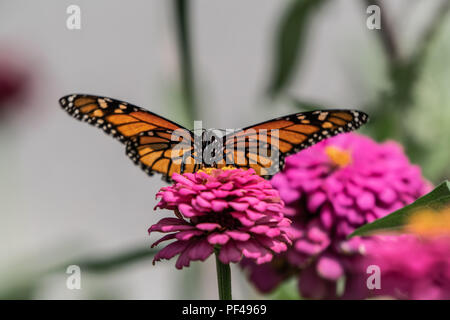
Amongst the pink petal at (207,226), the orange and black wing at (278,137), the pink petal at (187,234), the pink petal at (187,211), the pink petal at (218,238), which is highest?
the orange and black wing at (278,137)

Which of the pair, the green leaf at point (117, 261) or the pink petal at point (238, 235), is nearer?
the pink petal at point (238, 235)

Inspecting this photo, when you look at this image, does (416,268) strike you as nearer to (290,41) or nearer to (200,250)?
(200,250)

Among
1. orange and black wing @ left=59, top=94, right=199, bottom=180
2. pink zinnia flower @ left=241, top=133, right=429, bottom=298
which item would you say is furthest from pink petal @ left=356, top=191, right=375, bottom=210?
orange and black wing @ left=59, top=94, right=199, bottom=180

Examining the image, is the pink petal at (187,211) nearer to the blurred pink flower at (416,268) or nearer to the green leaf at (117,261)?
the blurred pink flower at (416,268)

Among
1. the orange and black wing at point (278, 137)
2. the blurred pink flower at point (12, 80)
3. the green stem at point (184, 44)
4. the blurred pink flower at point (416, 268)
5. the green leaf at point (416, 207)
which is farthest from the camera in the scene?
the blurred pink flower at point (12, 80)

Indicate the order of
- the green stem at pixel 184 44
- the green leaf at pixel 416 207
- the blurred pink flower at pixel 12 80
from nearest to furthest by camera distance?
the green leaf at pixel 416 207 → the green stem at pixel 184 44 → the blurred pink flower at pixel 12 80

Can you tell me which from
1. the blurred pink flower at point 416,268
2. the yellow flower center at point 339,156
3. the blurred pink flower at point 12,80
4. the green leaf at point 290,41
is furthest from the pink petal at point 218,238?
the blurred pink flower at point 12,80
